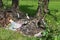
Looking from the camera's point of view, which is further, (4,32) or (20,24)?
(20,24)

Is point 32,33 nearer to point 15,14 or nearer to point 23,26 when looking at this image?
point 23,26

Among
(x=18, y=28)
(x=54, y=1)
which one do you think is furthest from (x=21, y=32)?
(x=54, y=1)

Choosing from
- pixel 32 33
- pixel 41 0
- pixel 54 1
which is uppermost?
pixel 41 0

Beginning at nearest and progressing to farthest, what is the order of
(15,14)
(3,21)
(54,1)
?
(3,21) → (15,14) → (54,1)

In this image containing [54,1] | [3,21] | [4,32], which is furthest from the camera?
[54,1]

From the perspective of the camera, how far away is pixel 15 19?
1133 cm

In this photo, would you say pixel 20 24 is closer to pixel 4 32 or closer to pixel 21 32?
pixel 21 32

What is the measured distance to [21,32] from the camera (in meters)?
10.1

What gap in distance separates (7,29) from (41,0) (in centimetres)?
245

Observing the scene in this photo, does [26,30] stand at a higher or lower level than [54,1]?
higher

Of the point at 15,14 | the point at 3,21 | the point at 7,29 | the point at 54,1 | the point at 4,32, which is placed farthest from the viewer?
the point at 54,1

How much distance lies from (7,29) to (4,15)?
1.10 meters

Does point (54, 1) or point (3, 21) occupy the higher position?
point (3, 21)

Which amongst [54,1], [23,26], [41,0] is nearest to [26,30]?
[23,26]
